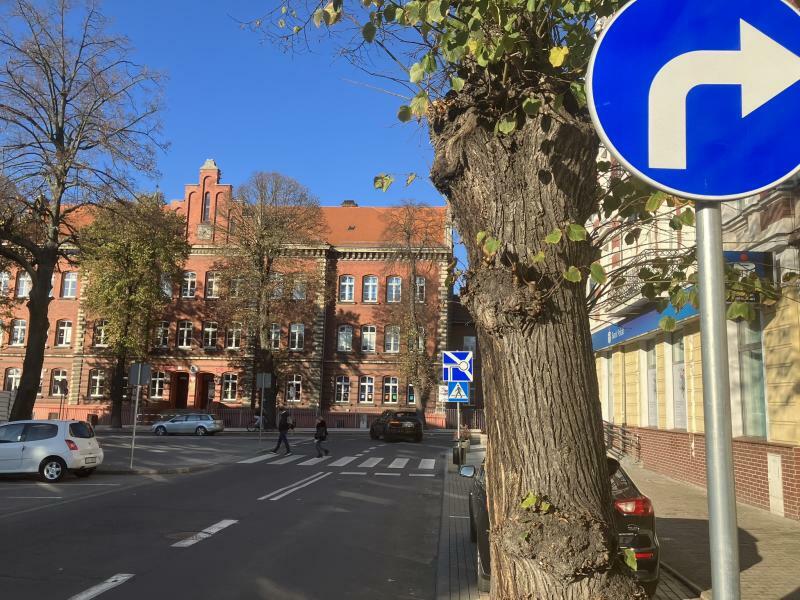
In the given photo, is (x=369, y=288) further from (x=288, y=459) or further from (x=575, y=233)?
(x=575, y=233)

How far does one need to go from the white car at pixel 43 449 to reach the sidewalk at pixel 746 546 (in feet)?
43.9

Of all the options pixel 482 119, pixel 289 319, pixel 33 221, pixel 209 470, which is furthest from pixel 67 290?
pixel 482 119

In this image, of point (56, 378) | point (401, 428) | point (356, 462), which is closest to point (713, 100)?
point (356, 462)

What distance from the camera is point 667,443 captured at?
16344 millimetres

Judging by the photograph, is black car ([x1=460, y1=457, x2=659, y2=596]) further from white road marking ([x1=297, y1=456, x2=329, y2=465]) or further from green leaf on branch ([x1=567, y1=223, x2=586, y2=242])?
white road marking ([x1=297, y1=456, x2=329, y2=465])

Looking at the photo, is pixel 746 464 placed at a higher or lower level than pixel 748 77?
lower

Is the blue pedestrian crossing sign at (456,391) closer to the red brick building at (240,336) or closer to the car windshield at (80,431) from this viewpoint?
the car windshield at (80,431)

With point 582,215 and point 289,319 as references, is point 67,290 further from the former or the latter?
point 582,215

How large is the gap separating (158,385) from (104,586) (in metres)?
48.0

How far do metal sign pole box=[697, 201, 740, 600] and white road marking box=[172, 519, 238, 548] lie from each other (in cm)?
807

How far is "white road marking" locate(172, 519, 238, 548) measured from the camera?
28.6ft

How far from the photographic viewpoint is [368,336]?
172 feet

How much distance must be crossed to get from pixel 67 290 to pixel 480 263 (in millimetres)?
58523

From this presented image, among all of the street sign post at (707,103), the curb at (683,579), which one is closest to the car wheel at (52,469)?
the curb at (683,579)
